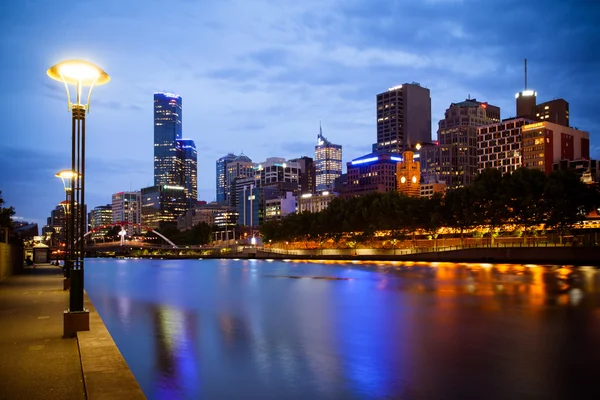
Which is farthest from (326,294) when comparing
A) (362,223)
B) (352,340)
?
(362,223)

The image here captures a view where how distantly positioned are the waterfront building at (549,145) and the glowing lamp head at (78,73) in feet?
597

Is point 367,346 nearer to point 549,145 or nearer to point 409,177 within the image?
point 409,177

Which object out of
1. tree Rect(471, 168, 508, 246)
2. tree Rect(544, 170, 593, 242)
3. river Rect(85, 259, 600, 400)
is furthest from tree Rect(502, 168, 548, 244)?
river Rect(85, 259, 600, 400)

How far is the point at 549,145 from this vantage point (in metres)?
182

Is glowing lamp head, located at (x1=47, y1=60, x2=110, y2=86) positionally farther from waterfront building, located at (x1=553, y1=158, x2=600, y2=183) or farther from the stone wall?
waterfront building, located at (x1=553, y1=158, x2=600, y2=183)

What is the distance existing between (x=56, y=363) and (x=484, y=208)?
282 feet

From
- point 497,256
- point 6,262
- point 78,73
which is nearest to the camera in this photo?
point 78,73

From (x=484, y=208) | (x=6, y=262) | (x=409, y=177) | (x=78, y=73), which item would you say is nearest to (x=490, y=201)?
(x=484, y=208)

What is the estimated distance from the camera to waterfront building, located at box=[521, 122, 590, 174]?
182 metres

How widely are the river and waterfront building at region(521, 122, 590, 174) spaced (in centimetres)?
15947

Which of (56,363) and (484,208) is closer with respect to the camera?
(56,363)

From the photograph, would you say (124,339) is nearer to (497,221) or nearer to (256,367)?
(256,367)

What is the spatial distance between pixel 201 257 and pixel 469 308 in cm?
16367

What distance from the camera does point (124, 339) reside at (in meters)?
21.2
